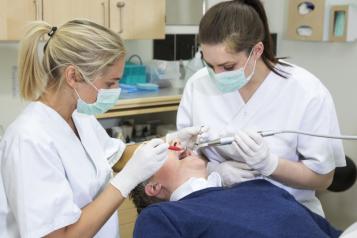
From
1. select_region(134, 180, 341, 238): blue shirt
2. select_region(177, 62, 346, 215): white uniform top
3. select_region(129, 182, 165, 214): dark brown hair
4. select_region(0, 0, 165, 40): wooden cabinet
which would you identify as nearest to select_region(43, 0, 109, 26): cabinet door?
select_region(0, 0, 165, 40): wooden cabinet

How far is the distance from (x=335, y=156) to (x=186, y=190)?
62 cm

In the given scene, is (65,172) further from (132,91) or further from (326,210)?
(326,210)

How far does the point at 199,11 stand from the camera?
11.2 feet

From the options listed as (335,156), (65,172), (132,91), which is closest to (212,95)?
(335,156)

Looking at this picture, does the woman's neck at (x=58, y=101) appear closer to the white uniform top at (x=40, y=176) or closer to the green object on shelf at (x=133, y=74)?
the white uniform top at (x=40, y=176)

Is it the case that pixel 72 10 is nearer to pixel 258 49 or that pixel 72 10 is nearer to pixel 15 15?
pixel 15 15

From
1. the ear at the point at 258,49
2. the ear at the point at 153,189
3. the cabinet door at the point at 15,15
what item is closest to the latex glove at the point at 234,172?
the ear at the point at 153,189

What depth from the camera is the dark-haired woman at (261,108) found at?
154cm

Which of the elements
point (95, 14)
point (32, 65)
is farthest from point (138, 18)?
point (32, 65)

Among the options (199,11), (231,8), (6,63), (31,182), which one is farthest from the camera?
(199,11)

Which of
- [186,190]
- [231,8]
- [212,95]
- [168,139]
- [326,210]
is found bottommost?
[326,210]

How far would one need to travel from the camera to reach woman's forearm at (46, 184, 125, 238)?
4.15 feet

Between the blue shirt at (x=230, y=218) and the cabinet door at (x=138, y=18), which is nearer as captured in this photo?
the blue shirt at (x=230, y=218)

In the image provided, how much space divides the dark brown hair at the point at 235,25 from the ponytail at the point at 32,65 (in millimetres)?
558
